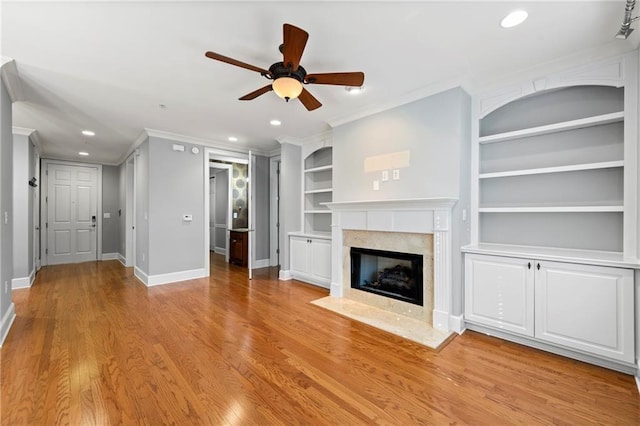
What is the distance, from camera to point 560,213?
2.69m

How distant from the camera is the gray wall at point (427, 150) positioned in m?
2.85

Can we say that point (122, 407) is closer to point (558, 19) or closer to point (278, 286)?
point (278, 286)

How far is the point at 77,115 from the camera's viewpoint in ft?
12.5

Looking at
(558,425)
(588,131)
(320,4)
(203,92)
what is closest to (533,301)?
(558,425)

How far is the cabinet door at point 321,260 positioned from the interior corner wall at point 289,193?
652mm

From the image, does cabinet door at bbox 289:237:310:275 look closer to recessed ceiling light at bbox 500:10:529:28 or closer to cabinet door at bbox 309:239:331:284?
cabinet door at bbox 309:239:331:284

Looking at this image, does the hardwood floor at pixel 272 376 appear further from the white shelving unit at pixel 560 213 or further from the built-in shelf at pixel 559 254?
the built-in shelf at pixel 559 254

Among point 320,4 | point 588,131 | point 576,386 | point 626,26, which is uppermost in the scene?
point 320,4

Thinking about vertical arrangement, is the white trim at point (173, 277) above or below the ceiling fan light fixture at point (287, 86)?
below

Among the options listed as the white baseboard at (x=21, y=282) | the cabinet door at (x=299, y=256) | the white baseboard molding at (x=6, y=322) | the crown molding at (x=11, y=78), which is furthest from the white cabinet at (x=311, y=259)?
the white baseboard at (x=21, y=282)

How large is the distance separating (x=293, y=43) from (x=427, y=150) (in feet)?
6.19

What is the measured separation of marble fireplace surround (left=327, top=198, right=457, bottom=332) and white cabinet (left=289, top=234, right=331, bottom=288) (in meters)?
0.63

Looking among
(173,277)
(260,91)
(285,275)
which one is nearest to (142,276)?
(173,277)

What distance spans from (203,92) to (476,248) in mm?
3468
